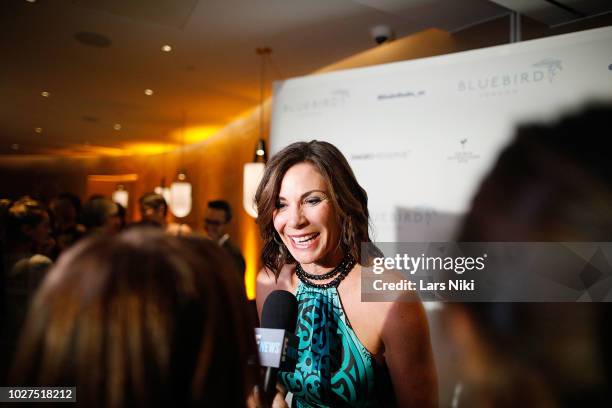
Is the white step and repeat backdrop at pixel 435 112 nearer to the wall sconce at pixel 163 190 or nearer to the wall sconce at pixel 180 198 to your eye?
the wall sconce at pixel 180 198

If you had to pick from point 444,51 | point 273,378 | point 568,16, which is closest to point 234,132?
point 444,51

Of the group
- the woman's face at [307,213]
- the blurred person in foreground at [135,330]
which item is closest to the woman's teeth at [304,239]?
the woman's face at [307,213]

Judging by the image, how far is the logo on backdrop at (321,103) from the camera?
8.90 feet

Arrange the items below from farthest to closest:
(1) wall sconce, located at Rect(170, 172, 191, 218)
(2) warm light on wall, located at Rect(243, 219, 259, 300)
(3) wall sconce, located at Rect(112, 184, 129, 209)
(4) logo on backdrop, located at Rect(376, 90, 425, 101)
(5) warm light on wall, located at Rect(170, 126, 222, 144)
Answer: (5) warm light on wall, located at Rect(170, 126, 222, 144), (1) wall sconce, located at Rect(170, 172, 191, 218), (2) warm light on wall, located at Rect(243, 219, 259, 300), (3) wall sconce, located at Rect(112, 184, 129, 209), (4) logo on backdrop, located at Rect(376, 90, 425, 101)

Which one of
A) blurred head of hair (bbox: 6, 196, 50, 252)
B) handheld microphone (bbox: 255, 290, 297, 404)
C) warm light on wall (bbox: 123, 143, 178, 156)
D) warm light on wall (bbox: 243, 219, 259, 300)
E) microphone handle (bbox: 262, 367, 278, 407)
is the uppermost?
warm light on wall (bbox: 123, 143, 178, 156)

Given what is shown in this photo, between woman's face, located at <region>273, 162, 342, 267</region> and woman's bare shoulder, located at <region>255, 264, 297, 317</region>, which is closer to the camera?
woman's face, located at <region>273, 162, 342, 267</region>

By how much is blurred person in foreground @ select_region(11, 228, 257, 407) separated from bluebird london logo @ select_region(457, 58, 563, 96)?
2.25 meters

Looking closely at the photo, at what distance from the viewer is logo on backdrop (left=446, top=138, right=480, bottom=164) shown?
2.40 metres

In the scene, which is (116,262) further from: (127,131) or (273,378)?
(127,131)

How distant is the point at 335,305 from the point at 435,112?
1543 millimetres

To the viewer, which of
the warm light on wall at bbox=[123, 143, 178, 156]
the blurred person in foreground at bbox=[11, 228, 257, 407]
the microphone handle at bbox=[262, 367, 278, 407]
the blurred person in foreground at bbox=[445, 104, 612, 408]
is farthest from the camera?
the warm light on wall at bbox=[123, 143, 178, 156]

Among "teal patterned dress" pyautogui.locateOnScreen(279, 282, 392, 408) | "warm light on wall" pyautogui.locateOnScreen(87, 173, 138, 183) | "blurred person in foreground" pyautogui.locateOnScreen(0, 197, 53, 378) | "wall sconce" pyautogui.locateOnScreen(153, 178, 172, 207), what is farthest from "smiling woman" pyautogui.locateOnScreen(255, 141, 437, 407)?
"wall sconce" pyautogui.locateOnScreen(153, 178, 172, 207)

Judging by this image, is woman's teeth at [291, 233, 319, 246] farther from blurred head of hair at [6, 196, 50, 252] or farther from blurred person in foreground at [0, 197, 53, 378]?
blurred head of hair at [6, 196, 50, 252]

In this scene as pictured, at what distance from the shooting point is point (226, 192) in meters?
7.07
